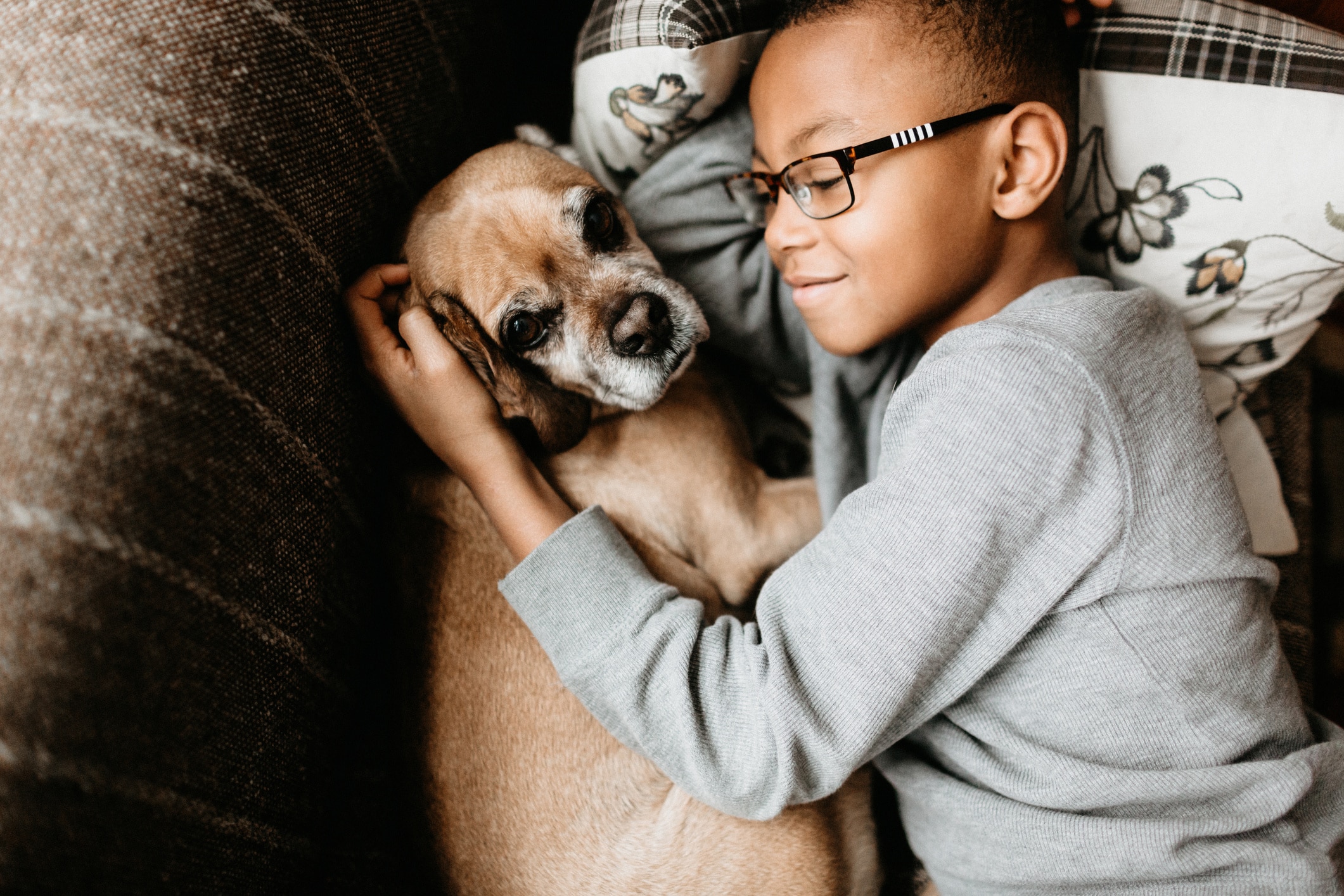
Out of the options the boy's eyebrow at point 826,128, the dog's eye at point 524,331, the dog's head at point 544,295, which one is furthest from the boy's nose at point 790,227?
the dog's eye at point 524,331

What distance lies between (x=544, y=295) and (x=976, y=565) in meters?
0.94

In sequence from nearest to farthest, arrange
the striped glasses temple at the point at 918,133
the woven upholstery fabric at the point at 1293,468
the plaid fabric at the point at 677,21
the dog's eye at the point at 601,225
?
the striped glasses temple at the point at 918,133 < the plaid fabric at the point at 677,21 < the dog's eye at the point at 601,225 < the woven upholstery fabric at the point at 1293,468

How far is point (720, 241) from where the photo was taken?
1646mm

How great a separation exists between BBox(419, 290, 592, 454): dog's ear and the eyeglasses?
59cm

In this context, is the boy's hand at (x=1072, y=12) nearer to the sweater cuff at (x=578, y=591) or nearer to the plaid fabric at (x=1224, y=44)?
the plaid fabric at (x=1224, y=44)

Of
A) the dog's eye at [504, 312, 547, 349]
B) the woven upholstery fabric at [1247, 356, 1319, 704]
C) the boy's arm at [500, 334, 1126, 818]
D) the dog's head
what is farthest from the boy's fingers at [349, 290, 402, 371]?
the woven upholstery fabric at [1247, 356, 1319, 704]

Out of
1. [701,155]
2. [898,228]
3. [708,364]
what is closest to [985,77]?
[898,228]

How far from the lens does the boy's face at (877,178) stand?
1148 millimetres

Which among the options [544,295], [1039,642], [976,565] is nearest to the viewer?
[976,565]

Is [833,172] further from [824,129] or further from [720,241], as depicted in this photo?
[720,241]

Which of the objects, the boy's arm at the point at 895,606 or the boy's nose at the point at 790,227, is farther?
the boy's nose at the point at 790,227

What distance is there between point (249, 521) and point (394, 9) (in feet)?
3.15

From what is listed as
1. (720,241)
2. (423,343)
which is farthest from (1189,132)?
(423,343)

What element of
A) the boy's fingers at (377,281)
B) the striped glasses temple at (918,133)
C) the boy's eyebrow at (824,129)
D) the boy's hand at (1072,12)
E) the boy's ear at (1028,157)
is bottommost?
the boy's ear at (1028,157)
